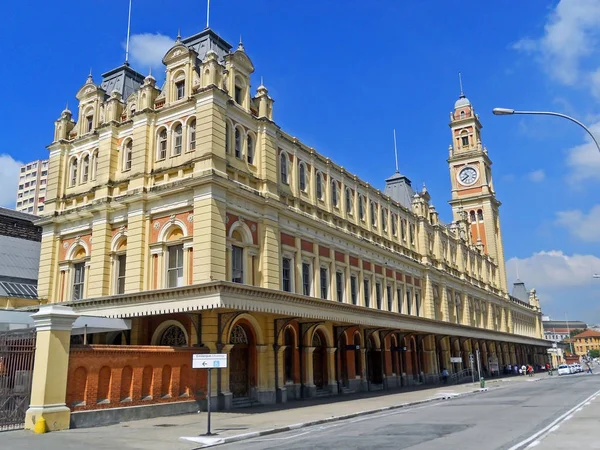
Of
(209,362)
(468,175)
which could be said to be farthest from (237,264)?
(468,175)

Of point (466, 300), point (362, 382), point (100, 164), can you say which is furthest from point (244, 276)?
point (466, 300)

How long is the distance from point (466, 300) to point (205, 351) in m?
41.1

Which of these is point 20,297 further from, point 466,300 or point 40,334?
→ point 466,300

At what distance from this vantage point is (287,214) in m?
31.3

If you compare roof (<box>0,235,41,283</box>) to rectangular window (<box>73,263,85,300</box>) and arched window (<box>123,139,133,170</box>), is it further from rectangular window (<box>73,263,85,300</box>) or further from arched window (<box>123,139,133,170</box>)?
arched window (<box>123,139,133,170</box>)

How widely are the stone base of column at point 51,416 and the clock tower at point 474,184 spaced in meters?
64.9

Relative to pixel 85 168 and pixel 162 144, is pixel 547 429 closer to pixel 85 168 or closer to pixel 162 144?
pixel 162 144

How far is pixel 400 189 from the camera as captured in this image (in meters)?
56.3

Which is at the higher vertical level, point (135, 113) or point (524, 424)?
point (135, 113)

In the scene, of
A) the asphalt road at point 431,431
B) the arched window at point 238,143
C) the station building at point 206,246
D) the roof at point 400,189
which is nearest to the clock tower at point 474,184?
the roof at point 400,189

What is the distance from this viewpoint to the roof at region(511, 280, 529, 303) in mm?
107250

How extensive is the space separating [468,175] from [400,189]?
30.9 metres

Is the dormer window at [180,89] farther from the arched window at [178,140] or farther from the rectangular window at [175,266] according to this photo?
the rectangular window at [175,266]

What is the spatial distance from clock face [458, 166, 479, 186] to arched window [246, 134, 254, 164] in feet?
192
